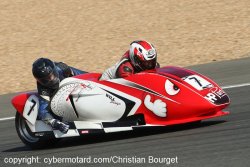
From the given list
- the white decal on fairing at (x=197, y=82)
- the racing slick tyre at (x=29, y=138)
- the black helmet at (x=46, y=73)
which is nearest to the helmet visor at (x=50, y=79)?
the black helmet at (x=46, y=73)

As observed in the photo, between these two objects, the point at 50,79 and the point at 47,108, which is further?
the point at 47,108

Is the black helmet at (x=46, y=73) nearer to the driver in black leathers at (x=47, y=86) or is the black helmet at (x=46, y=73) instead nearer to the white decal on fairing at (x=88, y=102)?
the driver in black leathers at (x=47, y=86)

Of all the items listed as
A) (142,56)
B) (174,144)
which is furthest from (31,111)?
(174,144)

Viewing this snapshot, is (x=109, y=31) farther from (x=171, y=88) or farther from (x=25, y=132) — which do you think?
(x=171, y=88)

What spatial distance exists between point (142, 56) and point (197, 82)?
77 centimetres

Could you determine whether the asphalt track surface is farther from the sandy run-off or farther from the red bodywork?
the sandy run-off

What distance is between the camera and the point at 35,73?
Result: 9266 mm

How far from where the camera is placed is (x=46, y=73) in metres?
9.21

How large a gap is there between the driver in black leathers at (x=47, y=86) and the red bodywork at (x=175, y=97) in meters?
0.81

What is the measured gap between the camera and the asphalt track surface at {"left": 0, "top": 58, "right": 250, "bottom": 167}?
24.3 feet

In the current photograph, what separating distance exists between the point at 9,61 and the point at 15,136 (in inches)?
262

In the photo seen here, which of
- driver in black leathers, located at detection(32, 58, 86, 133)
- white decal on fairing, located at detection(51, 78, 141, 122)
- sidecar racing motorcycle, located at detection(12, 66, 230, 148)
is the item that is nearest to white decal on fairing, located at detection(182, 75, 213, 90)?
sidecar racing motorcycle, located at detection(12, 66, 230, 148)

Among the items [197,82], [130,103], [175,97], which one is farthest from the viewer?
[130,103]

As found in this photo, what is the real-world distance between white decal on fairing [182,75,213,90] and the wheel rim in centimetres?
226
